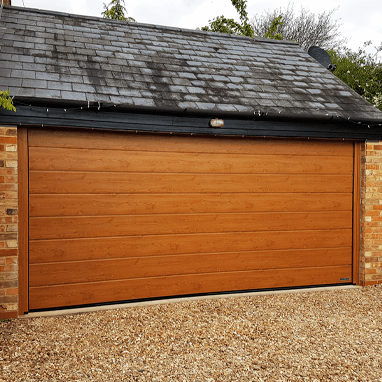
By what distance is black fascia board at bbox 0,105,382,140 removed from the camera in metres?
4.13

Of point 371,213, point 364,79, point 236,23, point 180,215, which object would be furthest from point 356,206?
point 236,23

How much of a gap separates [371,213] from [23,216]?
4.82 meters

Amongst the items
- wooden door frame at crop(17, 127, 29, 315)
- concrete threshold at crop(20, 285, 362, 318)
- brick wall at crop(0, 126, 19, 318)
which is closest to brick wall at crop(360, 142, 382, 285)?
concrete threshold at crop(20, 285, 362, 318)

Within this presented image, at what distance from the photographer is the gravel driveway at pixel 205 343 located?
2.96 metres

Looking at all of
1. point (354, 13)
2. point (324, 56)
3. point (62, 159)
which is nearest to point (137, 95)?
point (62, 159)

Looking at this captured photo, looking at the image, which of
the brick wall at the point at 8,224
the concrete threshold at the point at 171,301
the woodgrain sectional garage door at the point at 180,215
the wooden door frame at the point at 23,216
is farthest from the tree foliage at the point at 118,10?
the concrete threshold at the point at 171,301

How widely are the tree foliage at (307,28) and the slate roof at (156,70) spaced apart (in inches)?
676

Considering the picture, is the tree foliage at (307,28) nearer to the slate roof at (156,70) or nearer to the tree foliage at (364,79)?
the tree foliage at (364,79)

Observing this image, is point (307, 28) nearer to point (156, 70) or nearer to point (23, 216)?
point (156, 70)

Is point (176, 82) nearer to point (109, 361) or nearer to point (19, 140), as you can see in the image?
point (19, 140)

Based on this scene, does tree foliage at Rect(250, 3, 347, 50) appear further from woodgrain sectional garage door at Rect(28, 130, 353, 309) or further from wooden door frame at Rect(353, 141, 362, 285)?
woodgrain sectional garage door at Rect(28, 130, 353, 309)

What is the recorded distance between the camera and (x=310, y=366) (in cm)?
308

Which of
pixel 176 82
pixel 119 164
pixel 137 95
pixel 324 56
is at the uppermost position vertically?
pixel 324 56

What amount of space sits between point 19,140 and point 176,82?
2.24 meters
